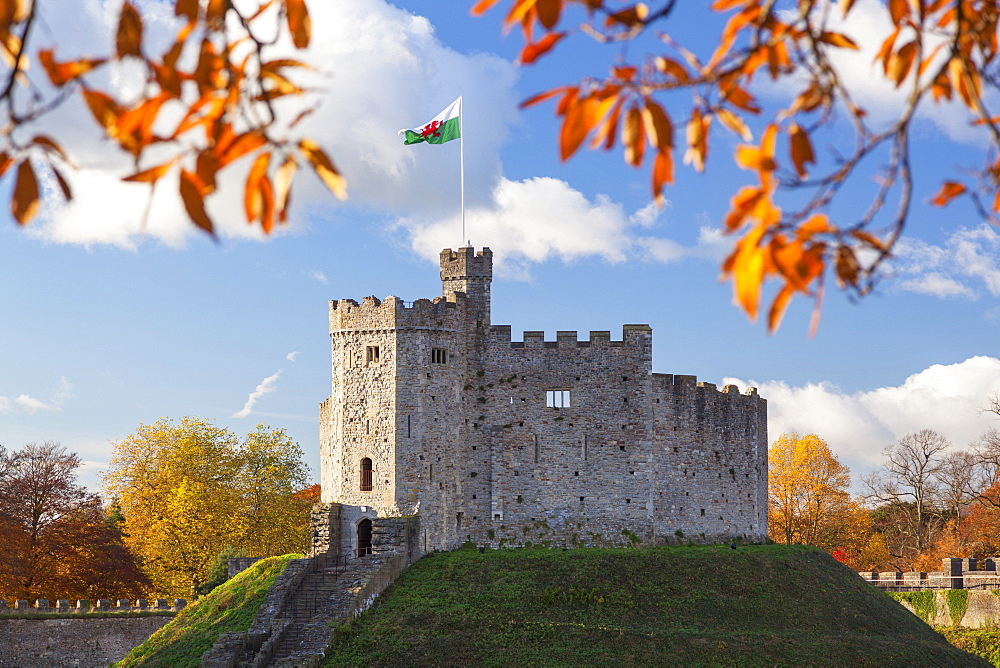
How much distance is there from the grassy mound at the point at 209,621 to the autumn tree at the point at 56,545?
61.8 feet

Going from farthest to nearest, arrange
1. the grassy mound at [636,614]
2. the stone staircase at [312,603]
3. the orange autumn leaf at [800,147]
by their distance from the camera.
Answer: the stone staircase at [312,603] < the grassy mound at [636,614] < the orange autumn leaf at [800,147]

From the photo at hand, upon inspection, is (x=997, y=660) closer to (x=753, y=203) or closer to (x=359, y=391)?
(x=359, y=391)

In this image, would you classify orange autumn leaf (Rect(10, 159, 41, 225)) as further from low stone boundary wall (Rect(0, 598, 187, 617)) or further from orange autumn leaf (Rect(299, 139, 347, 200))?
low stone boundary wall (Rect(0, 598, 187, 617))

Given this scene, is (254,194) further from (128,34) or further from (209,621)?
(209,621)

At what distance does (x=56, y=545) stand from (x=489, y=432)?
84.5 feet

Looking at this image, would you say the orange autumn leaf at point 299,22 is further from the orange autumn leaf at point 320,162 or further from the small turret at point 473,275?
the small turret at point 473,275

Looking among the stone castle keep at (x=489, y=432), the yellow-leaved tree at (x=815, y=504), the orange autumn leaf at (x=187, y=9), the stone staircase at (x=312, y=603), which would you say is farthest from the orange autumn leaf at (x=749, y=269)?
the yellow-leaved tree at (x=815, y=504)

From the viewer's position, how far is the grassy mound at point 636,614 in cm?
3102

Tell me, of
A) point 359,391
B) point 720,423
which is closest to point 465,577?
point 359,391

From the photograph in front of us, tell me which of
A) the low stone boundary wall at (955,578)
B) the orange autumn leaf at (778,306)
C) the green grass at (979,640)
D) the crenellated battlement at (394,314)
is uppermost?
the crenellated battlement at (394,314)

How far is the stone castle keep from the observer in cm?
4147

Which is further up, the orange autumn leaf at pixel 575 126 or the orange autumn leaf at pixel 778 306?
the orange autumn leaf at pixel 575 126

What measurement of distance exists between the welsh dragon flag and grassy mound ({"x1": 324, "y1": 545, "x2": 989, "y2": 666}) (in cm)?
1607

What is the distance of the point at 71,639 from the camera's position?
47750mm
